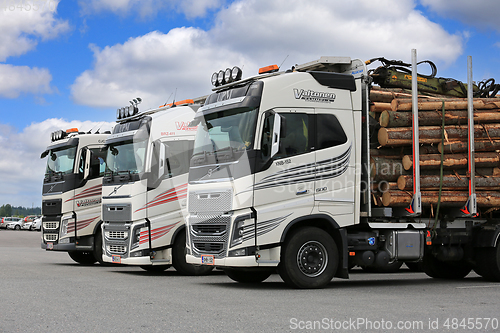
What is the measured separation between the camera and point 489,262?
11.9 m

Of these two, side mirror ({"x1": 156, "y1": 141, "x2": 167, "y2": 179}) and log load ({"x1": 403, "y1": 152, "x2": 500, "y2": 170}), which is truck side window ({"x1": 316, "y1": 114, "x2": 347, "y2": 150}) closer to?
log load ({"x1": 403, "y1": 152, "x2": 500, "y2": 170})

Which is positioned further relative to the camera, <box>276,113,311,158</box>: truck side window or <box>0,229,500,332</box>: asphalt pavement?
<box>276,113,311,158</box>: truck side window

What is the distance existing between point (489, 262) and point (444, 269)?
169 centimetres

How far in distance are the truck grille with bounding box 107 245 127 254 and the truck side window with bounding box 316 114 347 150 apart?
218 inches

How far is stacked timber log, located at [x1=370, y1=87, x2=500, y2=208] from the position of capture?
36.5 feet

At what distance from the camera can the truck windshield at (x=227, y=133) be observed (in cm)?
993

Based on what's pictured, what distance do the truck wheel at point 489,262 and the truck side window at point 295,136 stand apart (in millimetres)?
4649

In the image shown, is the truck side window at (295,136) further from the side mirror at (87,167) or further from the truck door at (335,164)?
the side mirror at (87,167)

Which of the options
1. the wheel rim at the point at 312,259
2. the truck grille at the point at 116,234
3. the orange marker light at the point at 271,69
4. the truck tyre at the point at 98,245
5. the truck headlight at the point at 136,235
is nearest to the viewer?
the wheel rim at the point at 312,259

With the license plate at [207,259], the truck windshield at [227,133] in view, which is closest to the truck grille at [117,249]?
the license plate at [207,259]

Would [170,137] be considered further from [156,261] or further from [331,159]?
[331,159]

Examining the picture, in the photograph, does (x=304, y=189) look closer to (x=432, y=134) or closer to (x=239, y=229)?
(x=239, y=229)

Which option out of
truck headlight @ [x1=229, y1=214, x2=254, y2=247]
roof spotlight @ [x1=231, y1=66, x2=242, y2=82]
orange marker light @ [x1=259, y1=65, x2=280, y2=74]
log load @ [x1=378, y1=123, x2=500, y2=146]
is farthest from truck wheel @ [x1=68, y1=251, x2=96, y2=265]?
log load @ [x1=378, y1=123, x2=500, y2=146]

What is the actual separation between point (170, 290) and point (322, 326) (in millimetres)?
4084
